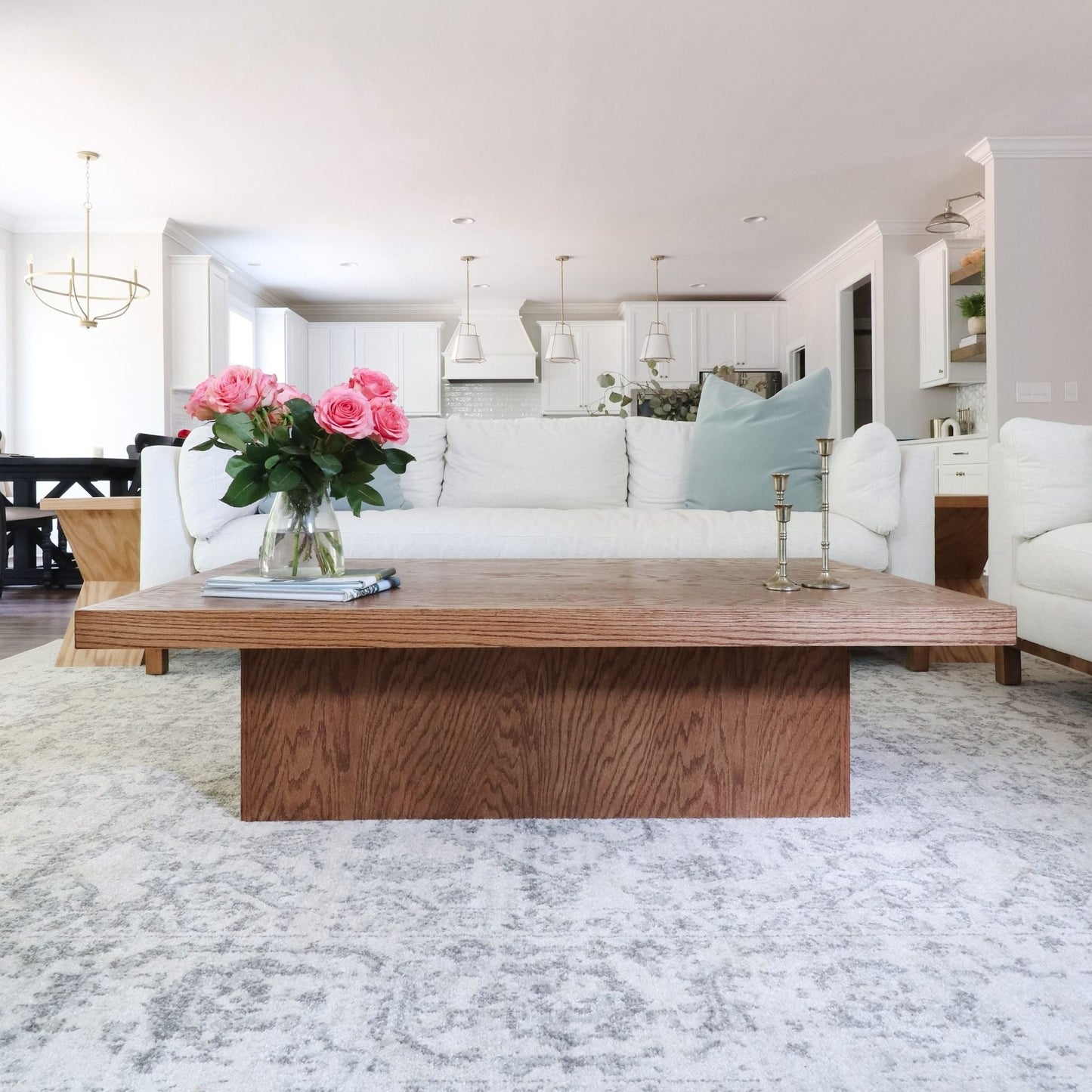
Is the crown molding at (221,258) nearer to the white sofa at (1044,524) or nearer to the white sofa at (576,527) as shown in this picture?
the white sofa at (576,527)

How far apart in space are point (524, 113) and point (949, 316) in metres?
3.04

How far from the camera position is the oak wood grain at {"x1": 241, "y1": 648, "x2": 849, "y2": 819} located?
145 cm

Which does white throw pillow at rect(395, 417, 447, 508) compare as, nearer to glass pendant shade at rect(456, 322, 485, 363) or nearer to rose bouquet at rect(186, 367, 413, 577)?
rose bouquet at rect(186, 367, 413, 577)

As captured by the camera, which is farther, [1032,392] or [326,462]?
[1032,392]

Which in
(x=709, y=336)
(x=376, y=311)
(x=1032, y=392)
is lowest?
(x=1032, y=392)

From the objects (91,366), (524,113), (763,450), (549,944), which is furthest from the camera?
(91,366)

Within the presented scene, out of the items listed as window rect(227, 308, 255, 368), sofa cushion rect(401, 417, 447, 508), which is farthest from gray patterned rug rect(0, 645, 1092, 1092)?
window rect(227, 308, 255, 368)

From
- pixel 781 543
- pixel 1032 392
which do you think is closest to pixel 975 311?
pixel 1032 392

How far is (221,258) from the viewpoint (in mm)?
6898

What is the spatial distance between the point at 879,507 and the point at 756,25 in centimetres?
208

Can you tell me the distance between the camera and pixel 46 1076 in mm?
797

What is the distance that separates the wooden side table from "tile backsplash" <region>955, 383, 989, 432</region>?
4904 mm

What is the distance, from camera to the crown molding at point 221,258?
605cm

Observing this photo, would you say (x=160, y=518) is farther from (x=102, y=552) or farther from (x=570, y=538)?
(x=570, y=538)
